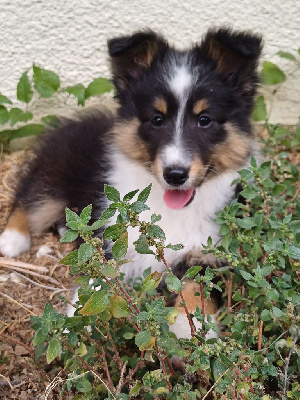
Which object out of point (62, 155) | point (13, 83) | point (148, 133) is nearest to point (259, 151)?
point (148, 133)

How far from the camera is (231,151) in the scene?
10.6 feet

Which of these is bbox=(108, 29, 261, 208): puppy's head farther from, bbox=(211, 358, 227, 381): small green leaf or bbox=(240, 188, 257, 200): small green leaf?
bbox=(211, 358, 227, 381): small green leaf

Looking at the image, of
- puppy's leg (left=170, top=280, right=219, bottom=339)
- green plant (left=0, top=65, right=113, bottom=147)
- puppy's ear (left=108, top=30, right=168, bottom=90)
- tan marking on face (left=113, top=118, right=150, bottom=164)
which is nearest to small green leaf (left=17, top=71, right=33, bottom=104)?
green plant (left=0, top=65, right=113, bottom=147)

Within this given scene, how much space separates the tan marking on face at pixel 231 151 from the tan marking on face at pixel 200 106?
0.18 metres

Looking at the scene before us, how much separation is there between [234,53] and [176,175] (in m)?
0.73

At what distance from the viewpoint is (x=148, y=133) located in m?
3.19

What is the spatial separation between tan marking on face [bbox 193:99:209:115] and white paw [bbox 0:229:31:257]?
1.51 metres

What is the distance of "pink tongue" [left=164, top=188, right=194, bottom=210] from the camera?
10.5 ft

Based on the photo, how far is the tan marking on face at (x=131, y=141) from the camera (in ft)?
10.7

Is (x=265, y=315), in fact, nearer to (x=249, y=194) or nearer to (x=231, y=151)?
(x=249, y=194)

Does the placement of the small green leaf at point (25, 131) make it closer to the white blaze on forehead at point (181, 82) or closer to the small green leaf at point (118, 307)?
the white blaze on forehead at point (181, 82)

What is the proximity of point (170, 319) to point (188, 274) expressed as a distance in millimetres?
188

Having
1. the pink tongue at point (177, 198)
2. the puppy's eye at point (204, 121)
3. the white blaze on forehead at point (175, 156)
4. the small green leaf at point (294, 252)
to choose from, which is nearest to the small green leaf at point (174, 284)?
the small green leaf at point (294, 252)

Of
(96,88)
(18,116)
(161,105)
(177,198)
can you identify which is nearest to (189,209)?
(177,198)
